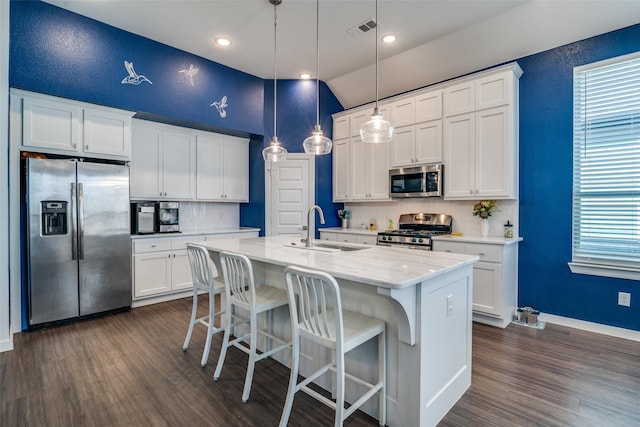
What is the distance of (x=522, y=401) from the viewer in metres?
2.06

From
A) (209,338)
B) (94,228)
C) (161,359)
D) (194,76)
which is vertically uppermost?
(194,76)

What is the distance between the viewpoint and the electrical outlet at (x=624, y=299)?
3068 millimetres

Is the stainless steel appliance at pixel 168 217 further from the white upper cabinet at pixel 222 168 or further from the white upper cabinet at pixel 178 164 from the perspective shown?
the white upper cabinet at pixel 222 168

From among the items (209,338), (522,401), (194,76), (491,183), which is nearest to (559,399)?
(522,401)

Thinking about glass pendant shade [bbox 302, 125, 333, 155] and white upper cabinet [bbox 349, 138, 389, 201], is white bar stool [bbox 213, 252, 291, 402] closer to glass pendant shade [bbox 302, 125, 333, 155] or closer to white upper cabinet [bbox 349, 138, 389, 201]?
glass pendant shade [bbox 302, 125, 333, 155]

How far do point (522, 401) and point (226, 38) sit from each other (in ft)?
15.0

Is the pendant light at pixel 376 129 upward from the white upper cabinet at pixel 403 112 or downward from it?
downward

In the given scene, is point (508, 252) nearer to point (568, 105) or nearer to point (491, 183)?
point (491, 183)

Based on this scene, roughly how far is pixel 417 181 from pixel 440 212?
548 millimetres

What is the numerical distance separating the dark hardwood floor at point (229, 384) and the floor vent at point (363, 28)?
351 cm

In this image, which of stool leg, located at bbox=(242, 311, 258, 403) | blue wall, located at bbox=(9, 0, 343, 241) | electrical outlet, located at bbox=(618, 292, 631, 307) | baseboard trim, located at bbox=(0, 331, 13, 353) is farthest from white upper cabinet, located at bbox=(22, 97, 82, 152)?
electrical outlet, located at bbox=(618, 292, 631, 307)

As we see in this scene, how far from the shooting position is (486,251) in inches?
135

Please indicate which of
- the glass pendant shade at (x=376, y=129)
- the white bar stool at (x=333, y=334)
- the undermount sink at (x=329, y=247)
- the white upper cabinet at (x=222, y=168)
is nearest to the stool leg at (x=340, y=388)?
the white bar stool at (x=333, y=334)

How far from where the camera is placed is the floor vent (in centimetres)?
350
